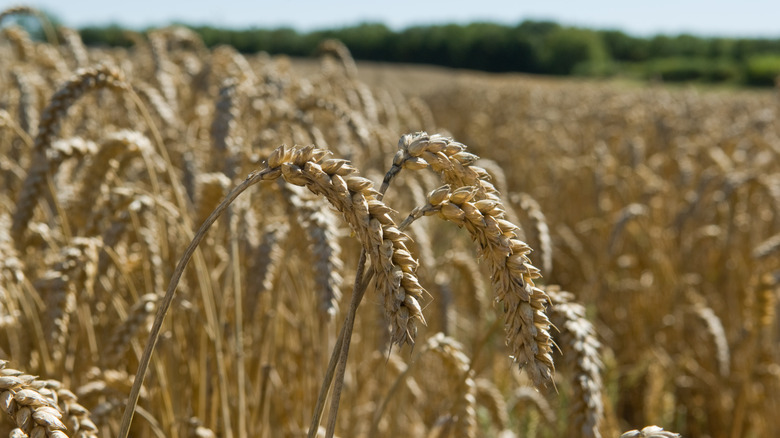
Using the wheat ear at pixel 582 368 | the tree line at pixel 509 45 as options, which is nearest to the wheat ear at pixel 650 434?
the wheat ear at pixel 582 368

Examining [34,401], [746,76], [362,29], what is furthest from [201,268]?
[362,29]

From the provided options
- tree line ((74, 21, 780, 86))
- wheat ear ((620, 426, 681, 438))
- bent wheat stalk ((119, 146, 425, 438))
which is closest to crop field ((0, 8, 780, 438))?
bent wheat stalk ((119, 146, 425, 438))

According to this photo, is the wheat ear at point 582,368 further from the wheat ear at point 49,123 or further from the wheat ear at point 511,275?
the wheat ear at point 49,123

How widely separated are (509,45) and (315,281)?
175 feet

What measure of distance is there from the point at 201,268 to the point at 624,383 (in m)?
2.53

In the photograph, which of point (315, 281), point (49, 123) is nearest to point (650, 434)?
point (315, 281)

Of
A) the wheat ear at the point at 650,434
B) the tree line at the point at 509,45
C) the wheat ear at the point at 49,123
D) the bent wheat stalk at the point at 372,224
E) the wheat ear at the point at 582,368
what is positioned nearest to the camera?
the bent wheat stalk at the point at 372,224

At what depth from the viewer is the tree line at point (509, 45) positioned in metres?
47.2

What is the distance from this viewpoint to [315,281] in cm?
112

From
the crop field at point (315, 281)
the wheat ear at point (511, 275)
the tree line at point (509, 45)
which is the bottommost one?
the tree line at point (509, 45)

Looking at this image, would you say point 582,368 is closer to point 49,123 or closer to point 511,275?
point 511,275

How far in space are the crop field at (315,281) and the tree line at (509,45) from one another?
41.0m

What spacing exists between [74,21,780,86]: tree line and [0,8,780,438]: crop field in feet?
135

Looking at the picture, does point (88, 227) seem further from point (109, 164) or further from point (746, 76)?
point (746, 76)
